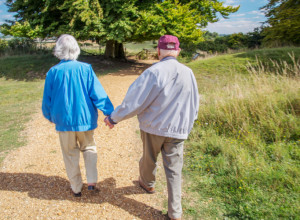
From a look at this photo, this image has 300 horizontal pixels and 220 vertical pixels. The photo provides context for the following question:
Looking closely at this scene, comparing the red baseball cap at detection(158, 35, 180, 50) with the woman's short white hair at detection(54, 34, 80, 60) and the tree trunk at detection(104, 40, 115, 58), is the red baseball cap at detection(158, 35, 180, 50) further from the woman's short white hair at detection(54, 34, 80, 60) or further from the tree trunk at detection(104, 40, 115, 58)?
the tree trunk at detection(104, 40, 115, 58)

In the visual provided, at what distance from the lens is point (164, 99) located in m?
2.26

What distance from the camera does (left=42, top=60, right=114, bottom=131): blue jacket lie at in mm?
2553

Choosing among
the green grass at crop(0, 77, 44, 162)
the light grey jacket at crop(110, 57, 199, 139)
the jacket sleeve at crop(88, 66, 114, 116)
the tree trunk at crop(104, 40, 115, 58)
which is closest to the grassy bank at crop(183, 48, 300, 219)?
the light grey jacket at crop(110, 57, 199, 139)

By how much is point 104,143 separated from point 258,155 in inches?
124

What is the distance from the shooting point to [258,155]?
376 cm

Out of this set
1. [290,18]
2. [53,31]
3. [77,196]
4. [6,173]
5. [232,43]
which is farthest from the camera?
[232,43]

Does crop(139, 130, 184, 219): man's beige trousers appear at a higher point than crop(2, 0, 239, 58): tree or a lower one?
lower

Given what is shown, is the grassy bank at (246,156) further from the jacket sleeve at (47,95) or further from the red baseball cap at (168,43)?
the jacket sleeve at (47,95)

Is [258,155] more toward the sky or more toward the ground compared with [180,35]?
more toward the ground

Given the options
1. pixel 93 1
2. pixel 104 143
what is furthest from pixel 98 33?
pixel 104 143

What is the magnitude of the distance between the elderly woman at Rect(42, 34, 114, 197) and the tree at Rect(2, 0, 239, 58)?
927 cm

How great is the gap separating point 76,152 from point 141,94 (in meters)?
1.28

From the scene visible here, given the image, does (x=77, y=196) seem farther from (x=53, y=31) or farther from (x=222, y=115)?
(x=53, y=31)

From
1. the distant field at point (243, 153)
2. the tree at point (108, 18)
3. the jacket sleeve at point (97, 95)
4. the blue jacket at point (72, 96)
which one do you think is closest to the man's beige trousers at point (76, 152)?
the blue jacket at point (72, 96)
